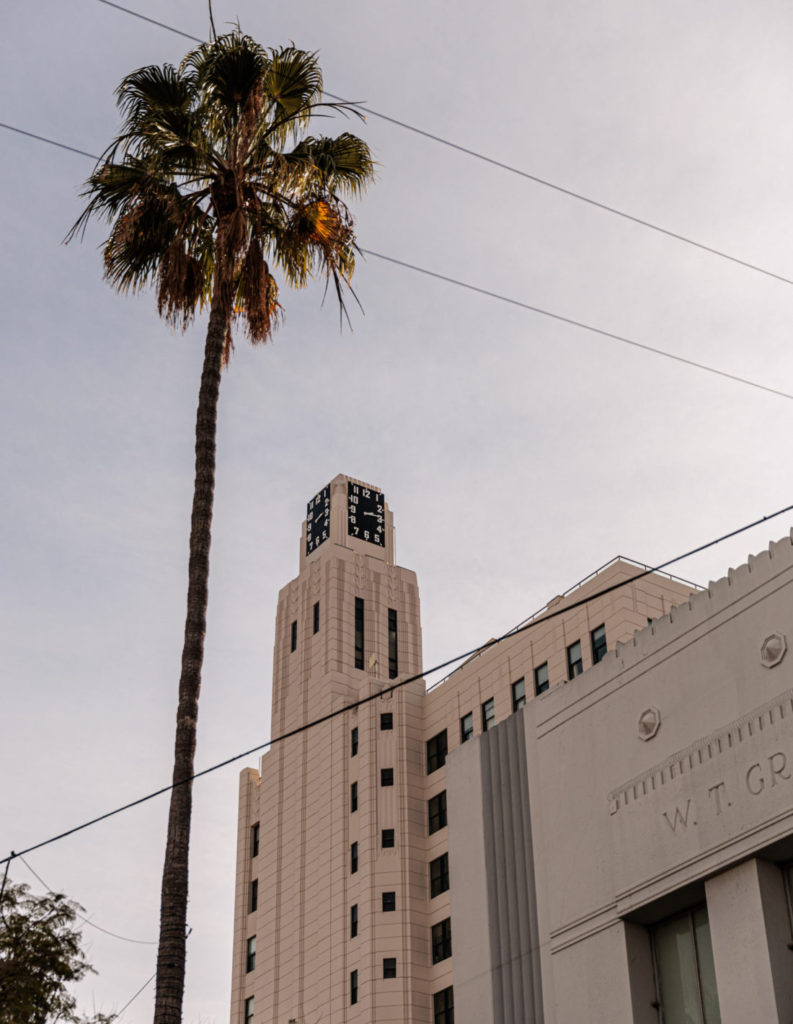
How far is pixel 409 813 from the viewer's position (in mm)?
72125

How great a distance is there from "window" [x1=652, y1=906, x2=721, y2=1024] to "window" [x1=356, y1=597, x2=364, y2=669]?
60.3m

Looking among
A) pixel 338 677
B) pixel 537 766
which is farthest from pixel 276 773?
pixel 537 766

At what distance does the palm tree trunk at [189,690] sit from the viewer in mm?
20344

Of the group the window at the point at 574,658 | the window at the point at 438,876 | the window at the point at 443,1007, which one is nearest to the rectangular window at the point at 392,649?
the window at the point at 438,876

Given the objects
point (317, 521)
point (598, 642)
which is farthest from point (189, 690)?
point (317, 521)

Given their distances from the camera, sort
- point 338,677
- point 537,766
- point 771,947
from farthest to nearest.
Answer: point 338,677, point 537,766, point 771,947

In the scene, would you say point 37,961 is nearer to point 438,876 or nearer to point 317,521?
point 438,876

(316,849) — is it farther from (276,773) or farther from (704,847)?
(704,847)

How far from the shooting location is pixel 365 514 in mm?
91875

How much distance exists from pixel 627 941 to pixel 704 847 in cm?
225

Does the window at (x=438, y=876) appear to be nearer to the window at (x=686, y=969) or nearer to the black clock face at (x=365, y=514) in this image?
the black clock face at (x=365, y=514)

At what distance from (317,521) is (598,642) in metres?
30.8

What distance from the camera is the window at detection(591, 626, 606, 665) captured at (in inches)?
2525

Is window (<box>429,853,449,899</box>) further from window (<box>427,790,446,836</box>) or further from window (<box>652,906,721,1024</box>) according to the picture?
window (<box>652,906,721,1024</box>)
